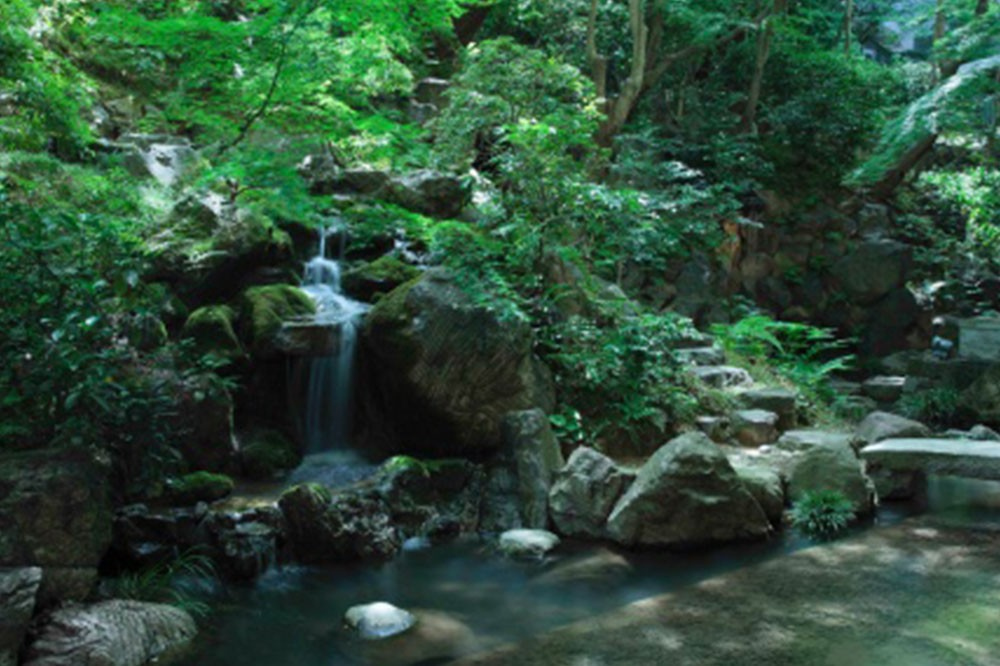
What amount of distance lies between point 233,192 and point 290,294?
1.90m

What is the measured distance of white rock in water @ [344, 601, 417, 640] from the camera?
5352 mm

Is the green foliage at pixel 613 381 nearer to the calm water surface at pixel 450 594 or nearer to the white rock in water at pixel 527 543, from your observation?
the white rock in water at pixel 527 543

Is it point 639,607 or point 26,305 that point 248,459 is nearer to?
point 26,305

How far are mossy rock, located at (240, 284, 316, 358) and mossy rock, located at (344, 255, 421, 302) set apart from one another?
0.78 metres

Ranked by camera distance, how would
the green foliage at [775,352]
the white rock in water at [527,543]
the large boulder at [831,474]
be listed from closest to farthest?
the white rock in water at [527,543] → the large boulder at [831,474] → the green foliage at [775,352]

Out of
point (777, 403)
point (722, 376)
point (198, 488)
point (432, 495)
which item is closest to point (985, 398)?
point (777, 403)

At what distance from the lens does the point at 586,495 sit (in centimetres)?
733

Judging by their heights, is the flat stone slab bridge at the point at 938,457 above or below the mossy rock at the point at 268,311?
below

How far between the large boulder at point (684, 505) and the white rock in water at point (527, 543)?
23.1 inches

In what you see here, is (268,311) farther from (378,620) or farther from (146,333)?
(378,620)

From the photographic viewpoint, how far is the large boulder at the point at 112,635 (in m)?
4.62

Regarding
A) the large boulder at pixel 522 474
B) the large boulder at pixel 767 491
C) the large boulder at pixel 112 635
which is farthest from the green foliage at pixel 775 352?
the large boulder at pixel 112 635

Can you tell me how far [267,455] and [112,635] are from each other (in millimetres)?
3677

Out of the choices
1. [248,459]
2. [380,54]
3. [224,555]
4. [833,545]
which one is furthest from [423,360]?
[833,545]
